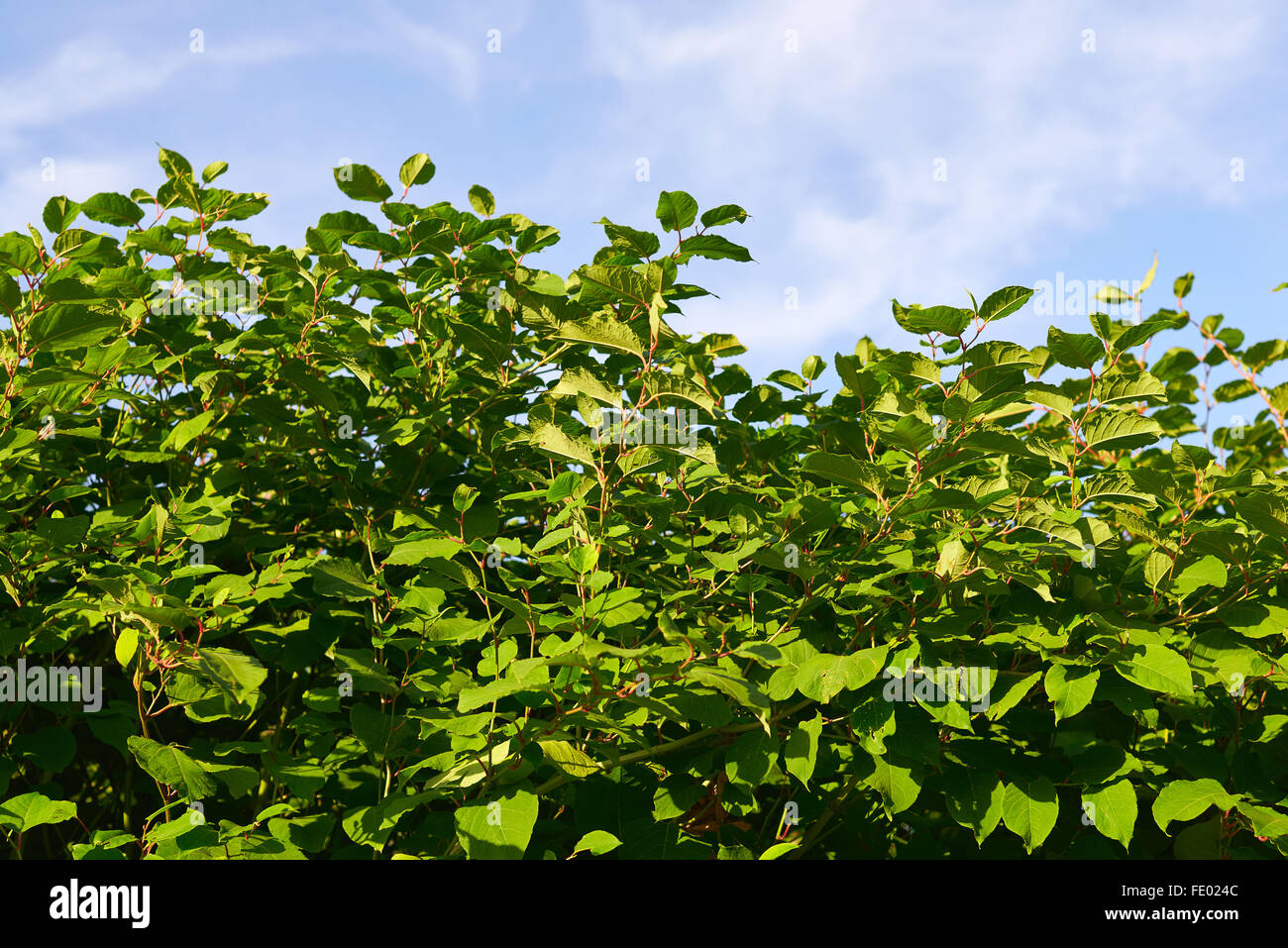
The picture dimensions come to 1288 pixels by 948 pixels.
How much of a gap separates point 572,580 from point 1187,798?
1.46 meters

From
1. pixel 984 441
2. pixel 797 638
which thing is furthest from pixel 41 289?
pixel 984 441

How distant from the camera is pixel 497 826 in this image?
5.95 feet

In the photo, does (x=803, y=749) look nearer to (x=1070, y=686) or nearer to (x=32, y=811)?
(x=1070, y=686)

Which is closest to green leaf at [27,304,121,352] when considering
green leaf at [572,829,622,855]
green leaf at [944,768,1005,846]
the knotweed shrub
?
the knotweed shrub

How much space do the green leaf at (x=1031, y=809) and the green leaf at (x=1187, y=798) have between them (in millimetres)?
237

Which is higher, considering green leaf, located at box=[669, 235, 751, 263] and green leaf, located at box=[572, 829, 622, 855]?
green leaf, located at box=[669, 235, 751, 263]

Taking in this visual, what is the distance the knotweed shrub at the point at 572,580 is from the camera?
1958 mm

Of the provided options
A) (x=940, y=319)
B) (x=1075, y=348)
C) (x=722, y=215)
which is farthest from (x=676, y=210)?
(x=1075, y=348)

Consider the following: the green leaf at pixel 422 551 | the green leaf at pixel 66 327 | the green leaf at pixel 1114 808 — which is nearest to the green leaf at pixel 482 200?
the green leaf at pixel 66 327

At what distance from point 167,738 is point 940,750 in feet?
7.23

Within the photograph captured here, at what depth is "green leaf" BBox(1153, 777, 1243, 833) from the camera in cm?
205

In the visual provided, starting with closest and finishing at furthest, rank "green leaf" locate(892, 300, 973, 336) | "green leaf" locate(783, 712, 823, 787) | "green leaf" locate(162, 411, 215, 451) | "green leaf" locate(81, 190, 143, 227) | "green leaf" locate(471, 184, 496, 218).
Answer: "green leaf" locate(783, 712, 823, 787) → "green leaf" locate(892, 300, 973, 336) → "green leaf" locate(162, 411, 215, 451) → "green leaf" locate(81, 190, 143, 227) → "green leaf" locate(471, 184, 496, 218)

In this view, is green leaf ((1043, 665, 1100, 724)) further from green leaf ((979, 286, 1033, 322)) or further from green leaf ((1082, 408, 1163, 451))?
green leaf ((979, 286, 1033, 322))

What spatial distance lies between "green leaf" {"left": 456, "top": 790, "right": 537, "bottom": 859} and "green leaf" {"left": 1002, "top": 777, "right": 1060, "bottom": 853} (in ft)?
3.39
